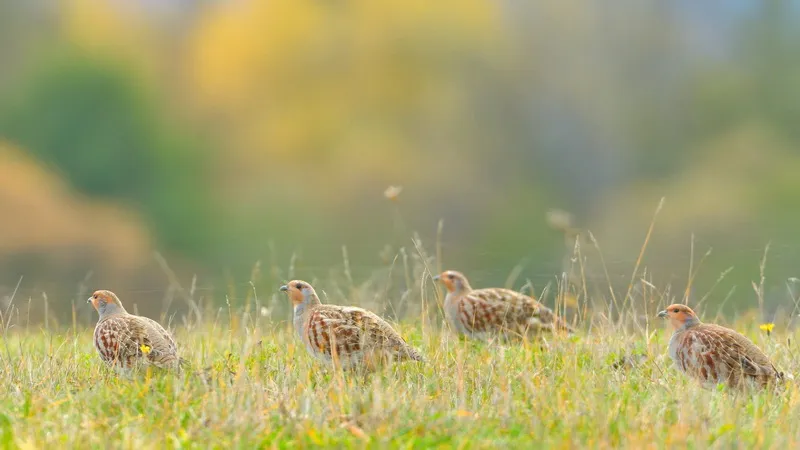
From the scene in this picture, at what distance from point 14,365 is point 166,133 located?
28281 millimetres

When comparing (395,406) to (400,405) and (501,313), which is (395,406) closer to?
(400,405)

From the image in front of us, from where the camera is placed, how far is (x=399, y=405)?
17.1ft

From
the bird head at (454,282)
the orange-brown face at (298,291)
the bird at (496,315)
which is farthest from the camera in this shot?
the bird head at (454,282)

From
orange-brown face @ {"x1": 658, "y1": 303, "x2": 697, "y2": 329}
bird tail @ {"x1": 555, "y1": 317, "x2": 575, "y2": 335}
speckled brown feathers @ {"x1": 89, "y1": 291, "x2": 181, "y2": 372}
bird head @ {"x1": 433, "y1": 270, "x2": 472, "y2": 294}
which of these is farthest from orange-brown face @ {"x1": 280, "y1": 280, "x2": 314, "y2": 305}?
orange-brown face @ {"x1": 658, "y1": 303, "x2": 697, "y2": 329}

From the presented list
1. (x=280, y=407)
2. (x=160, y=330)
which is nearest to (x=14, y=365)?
(x=160, y=330)

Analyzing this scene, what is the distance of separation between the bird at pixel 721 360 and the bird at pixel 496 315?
→ 5.79ft

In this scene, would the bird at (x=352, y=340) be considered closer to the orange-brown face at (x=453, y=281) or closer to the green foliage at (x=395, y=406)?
the green foliage at (x=395, y=406)

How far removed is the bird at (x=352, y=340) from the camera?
20.7 feet

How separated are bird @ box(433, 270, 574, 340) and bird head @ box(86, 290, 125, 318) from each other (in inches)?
106

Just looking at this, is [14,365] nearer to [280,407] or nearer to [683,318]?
[280,407]

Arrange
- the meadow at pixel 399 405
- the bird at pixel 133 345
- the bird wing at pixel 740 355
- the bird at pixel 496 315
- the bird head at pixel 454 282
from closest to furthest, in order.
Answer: the meadow at pixel 399 405 < the bird wing at pixel 740 355 < the bird at pixel 133 345 < the bird at pixel 496 315 < the bird head at pixel 454 282

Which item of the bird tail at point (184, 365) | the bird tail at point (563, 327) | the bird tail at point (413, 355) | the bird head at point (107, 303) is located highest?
the bird head at point (107, 303)

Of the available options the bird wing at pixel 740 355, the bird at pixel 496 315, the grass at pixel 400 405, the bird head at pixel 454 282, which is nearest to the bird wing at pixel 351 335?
the grass at pixel 400 405

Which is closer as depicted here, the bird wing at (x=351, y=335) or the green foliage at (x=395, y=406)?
the green foliage at (x=395, y=406)
